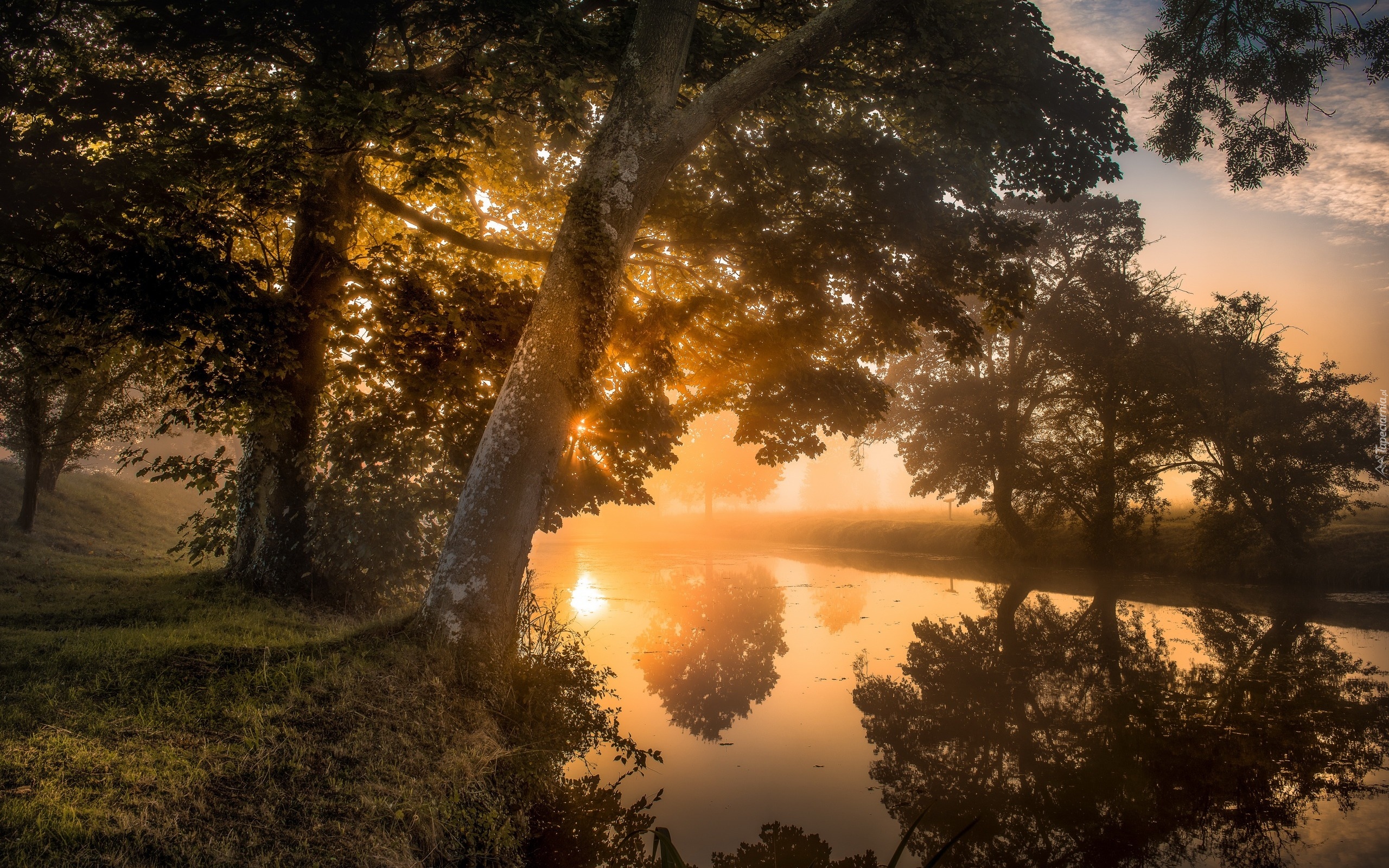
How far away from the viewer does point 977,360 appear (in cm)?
2333

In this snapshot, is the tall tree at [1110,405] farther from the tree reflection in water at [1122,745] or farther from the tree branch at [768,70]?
the tree branch at [768,70]

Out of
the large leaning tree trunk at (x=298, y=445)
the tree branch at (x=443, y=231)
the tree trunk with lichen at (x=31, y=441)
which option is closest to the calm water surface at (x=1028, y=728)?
the large leaning tree trunk at (x=298, y=445)

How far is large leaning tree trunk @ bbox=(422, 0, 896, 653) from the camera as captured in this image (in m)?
5.71

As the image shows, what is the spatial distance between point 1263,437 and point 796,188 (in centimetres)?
1626

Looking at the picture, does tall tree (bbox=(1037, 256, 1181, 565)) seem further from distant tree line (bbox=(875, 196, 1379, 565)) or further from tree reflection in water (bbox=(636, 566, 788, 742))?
tree reflection in water (bbox=(636, 566, 788, 742))

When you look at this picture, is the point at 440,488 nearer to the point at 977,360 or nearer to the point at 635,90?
the point at 635,90

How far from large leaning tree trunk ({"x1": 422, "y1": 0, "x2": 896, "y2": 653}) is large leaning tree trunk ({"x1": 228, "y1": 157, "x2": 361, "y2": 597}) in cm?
443

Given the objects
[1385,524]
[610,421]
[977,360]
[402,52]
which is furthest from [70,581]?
[1385,524]

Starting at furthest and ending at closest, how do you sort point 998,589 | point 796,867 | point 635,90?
point 998,589 → point 635,90 → point 796,867

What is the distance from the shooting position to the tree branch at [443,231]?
9969 millimetres

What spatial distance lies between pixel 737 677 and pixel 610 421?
451 cm

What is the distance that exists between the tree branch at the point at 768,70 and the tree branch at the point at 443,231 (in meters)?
Result: 3.93

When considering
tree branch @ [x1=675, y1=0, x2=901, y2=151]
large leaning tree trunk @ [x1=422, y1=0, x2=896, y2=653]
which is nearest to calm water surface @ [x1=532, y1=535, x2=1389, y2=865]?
large leaning tree trunk @ [x1=422, y1=0, x2=896, y2=653]

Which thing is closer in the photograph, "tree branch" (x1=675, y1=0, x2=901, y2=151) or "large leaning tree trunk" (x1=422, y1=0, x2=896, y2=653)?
"large leaning tree trunk" (x1=422, y1=0, x2=896, y2=653)
